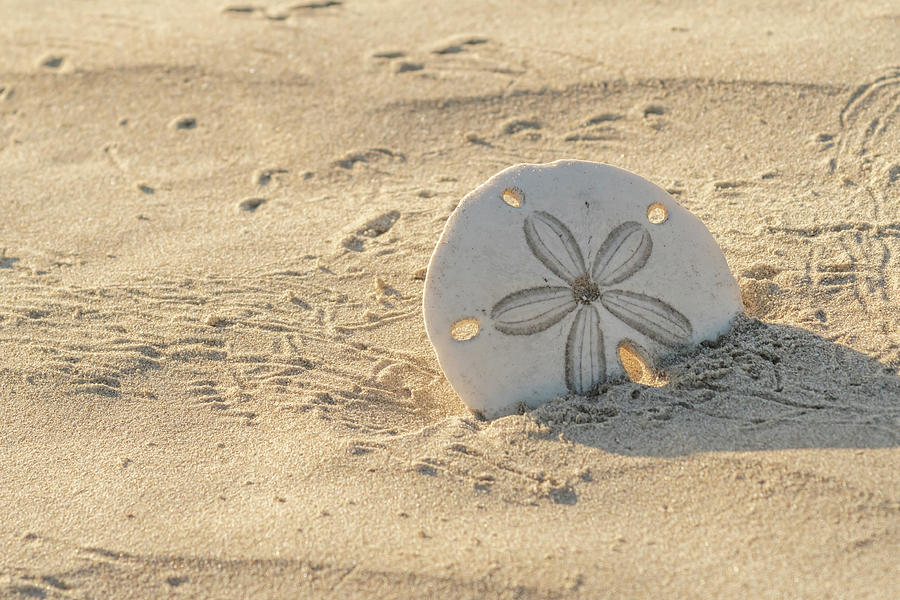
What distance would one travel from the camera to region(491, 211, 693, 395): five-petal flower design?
2863mm

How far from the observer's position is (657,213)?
9.95ft

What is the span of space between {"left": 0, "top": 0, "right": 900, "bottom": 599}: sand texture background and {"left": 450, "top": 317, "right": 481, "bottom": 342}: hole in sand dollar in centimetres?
25

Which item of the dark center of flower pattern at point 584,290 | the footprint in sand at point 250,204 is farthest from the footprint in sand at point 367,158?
the dark center of flower pattern at point 584,290

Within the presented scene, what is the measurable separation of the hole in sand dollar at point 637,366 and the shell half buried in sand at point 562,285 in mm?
11

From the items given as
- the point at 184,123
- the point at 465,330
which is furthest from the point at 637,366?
the point at 184,123

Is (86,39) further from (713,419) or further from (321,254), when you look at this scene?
(713,419)

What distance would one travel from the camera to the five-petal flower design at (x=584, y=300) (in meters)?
2.86

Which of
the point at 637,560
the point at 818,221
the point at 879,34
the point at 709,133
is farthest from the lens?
the point at 879,34

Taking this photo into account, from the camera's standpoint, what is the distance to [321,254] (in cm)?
387

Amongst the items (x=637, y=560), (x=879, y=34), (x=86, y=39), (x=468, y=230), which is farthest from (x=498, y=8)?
(x=637, y=560)

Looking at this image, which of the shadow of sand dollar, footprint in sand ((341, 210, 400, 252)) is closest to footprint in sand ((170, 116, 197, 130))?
footprint in sand ((341, 210, 400, 252))

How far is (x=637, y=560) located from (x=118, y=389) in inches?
72.4

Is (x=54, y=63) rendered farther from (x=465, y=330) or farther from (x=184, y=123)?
(x=465, y=330)

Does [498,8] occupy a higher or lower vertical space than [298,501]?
higher
